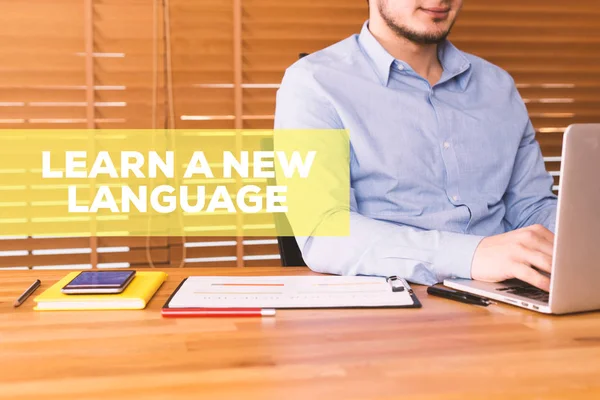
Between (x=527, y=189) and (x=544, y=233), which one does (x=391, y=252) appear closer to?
(x=544, y=233)

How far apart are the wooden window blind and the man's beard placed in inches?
42.5

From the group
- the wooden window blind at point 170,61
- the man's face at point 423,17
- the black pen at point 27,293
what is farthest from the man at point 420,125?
the wooden window blind at point 170,61

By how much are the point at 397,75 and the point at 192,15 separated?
128 centimetres

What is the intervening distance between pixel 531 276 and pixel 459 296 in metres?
0.12

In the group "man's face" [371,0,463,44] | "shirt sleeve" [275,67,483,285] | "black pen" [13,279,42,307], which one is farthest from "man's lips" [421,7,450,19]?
"black pen" [13,279,42,307]

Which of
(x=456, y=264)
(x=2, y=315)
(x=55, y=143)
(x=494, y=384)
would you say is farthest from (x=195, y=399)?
(x=55, y=143)

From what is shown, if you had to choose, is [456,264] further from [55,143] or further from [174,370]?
[55,143]

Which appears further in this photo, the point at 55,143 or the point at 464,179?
the point at 55,143

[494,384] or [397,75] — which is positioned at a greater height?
[397,75]

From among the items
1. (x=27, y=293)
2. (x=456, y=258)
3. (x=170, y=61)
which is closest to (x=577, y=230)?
(x=456, y=258)

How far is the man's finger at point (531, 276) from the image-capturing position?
1009mm

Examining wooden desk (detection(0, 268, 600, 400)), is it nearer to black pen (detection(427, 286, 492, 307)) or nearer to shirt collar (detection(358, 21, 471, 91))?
black pen (detection(427, 286, 492, 307))

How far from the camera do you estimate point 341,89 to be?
5.11 feet

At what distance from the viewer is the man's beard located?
161 cm
